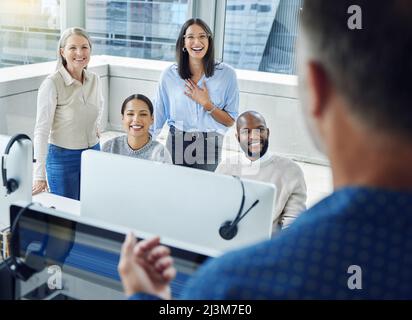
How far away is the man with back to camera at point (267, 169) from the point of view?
1927mm

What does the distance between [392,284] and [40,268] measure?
0.79 meters

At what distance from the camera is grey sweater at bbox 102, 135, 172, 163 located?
7.52 feet

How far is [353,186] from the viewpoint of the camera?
494 mm

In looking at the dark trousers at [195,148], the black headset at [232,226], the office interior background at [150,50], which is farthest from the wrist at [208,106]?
the office interior background at [150,50]

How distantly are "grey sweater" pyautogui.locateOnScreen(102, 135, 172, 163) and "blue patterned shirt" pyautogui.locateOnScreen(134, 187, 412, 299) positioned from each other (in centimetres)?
181

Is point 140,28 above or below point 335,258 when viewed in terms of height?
above

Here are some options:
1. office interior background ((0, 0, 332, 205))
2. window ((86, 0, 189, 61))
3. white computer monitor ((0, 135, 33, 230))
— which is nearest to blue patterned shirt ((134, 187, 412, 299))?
white computer monitor ((0, 135, 33, 230))

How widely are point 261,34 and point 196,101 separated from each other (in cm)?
284

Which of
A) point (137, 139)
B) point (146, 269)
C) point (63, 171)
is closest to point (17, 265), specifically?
point (146, 269)

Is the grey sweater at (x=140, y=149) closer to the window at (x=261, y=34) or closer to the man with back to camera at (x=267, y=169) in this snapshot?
the man with back to camera at (x=267, y=169)

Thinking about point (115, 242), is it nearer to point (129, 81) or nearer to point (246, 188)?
point (246, 188)

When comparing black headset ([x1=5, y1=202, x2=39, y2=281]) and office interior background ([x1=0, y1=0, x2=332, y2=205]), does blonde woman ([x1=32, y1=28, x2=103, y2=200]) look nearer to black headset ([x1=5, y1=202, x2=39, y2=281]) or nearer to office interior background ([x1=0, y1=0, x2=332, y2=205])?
black headset ([x1=5, y1=202, x2=39, y2=281])

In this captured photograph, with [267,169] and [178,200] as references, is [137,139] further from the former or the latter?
[178,200]
